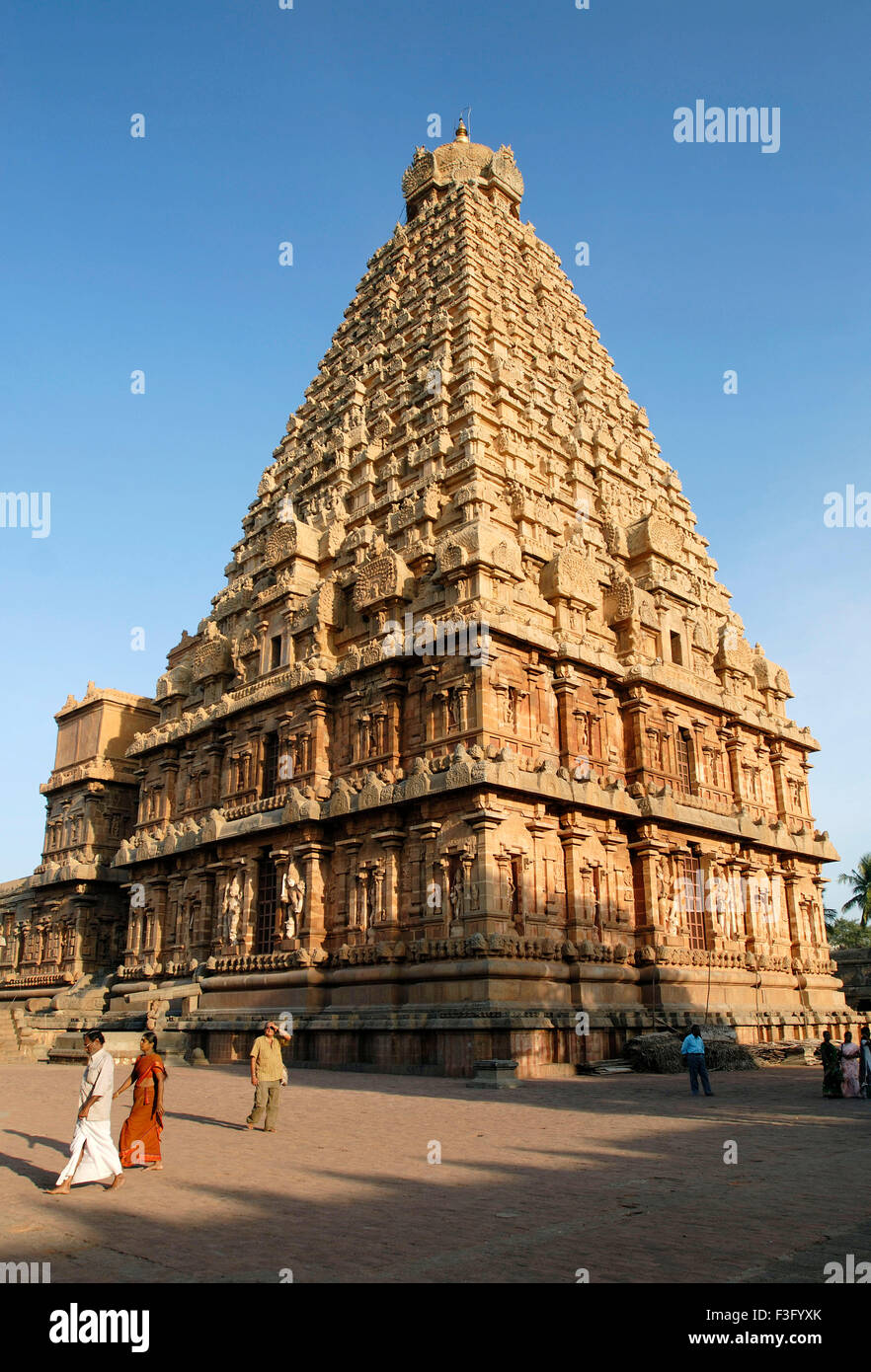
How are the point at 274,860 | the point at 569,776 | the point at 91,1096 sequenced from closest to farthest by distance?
the point at 91,1096
the point at 569,776
the point at 274,860

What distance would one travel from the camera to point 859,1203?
9625mm

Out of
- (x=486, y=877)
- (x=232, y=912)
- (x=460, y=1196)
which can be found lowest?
(x=460, y=1196)

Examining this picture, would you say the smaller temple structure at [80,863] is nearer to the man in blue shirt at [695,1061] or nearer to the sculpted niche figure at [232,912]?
the sculpted niche figure at [232,912]

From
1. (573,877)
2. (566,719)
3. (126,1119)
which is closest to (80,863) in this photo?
(566,719)

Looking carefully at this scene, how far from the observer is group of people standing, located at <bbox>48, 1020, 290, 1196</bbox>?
1040cm

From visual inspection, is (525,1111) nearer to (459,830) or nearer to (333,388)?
(459,830)

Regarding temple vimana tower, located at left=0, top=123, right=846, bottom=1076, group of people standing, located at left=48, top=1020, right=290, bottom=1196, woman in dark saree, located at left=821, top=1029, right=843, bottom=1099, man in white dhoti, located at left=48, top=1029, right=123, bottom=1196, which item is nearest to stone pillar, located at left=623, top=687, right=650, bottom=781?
temple vimana tower, located at left=0, top=123, right=846, bottom=1076

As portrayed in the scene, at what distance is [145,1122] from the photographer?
463 inches

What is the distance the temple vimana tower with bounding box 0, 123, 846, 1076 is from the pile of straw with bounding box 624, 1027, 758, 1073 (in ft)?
3.21

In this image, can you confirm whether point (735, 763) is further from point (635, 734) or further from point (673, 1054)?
point (673, 1054)

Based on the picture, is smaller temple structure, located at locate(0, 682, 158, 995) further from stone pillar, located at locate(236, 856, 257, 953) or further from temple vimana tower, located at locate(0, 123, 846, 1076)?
stone pillar, located at locate(236, 856, 257, 953)

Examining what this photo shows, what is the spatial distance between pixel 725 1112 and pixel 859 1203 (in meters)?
8.03

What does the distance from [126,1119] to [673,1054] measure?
18.1 m
